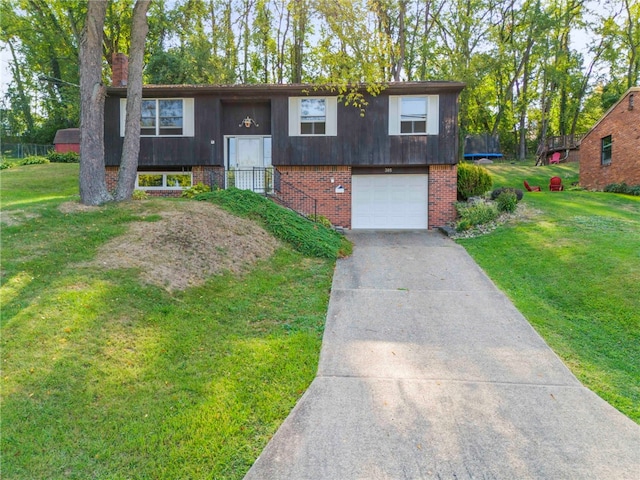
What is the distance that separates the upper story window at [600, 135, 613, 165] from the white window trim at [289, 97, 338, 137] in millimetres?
13983

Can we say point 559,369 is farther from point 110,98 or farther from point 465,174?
point 110,98

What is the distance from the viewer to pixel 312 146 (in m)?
14.5

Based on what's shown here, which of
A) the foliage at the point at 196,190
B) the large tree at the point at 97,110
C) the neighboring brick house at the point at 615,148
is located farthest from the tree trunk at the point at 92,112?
the neighboring brick house at the point at 615,148

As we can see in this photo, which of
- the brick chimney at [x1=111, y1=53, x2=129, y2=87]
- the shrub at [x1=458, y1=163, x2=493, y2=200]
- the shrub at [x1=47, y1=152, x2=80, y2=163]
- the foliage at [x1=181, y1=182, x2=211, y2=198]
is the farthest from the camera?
the shrub at [x1=47, y1=152, x2=80, y2=163]

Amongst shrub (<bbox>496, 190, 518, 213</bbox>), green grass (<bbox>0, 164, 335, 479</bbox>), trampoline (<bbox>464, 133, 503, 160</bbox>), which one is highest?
trampoline (<bbox>464, 133, 503, 160</bbox>)

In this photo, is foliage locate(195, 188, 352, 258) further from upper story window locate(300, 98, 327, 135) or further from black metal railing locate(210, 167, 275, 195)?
upper story window locate(300, 98, 327, 135)

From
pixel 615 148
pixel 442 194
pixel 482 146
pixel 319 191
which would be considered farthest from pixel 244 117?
pixel 482 146

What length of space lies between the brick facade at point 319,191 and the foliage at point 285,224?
7.62 ft

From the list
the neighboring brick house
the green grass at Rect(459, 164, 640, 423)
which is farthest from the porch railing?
the neighboring brick house

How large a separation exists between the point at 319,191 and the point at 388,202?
2546 mm

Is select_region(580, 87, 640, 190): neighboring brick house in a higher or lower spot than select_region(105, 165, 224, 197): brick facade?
higher

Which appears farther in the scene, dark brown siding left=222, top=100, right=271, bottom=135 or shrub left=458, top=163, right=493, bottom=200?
dark brown siding left=222, top=100, right=271, bottom=135

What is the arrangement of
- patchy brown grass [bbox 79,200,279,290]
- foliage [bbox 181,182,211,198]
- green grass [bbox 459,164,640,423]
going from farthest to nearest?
foliage [bbox 181,182,211,198] → patchy brown grass [bbox 79,200,279,290] → green grass [bbox 459,164,640,423]

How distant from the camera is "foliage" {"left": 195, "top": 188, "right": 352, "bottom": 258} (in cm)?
1038
